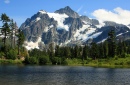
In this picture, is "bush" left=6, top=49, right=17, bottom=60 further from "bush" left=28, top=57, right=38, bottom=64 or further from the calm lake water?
the calm lake water

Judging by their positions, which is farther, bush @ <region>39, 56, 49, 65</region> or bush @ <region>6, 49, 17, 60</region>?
bush @ <region>39, 56, 49, 65</region>

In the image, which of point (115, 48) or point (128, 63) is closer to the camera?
point (128, 63)

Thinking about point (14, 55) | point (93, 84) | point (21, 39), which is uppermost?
point (21, 39)

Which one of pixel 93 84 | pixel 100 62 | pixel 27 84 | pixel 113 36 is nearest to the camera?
pixel 27 84

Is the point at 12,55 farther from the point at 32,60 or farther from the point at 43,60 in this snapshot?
the point at 43,60

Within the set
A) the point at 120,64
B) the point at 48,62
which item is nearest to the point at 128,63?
the point at 120,64

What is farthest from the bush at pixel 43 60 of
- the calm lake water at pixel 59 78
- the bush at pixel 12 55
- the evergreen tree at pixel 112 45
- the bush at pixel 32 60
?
the calm lake water at pixel 59 78

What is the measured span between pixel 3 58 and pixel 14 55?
6112 millimetres

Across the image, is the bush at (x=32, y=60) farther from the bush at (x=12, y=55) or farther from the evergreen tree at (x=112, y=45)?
the evergreen tree at (x=112, y=45)

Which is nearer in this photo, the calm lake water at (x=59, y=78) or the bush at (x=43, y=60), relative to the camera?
the calm lake water at (x=59, y=78)

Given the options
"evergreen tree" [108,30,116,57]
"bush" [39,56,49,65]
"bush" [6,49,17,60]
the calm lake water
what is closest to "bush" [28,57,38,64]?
"bush" [39,56,49,65]

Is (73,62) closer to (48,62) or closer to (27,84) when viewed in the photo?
(48,62)

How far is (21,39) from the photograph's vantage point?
163250 millimetres

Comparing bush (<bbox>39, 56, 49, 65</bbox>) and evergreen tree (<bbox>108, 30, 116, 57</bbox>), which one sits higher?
evergreen tree (<bbox>108, 30, 116, 57</bbox>)
